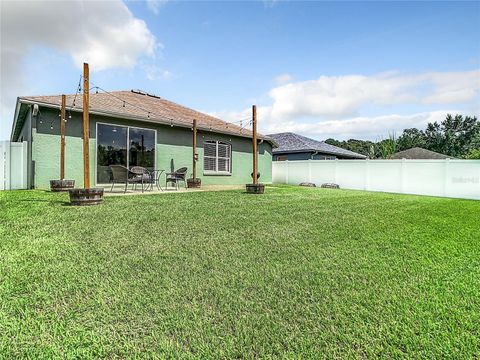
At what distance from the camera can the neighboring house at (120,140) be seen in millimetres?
8625

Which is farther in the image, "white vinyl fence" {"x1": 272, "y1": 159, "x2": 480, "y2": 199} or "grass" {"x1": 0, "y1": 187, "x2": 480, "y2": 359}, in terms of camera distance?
"white vinyl fence" {"x1": 272, "y1": 159, "x2": 480, "y2": 199}

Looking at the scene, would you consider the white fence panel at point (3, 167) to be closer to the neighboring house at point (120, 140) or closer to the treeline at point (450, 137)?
the neighboring house at point (120, 140)

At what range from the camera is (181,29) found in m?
10.6

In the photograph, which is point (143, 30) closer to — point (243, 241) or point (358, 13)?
point (358, 13)

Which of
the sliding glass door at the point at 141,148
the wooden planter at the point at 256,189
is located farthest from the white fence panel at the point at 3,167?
the wooden planter at the point at 256,189

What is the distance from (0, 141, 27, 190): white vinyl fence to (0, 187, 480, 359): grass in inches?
206

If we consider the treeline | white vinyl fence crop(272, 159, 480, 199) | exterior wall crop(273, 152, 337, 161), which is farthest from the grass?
the treeline

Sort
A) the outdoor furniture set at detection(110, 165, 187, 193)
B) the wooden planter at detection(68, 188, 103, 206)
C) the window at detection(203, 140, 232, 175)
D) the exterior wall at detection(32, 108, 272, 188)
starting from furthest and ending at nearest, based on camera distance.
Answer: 1. the window at detection(203, 140, 232, 175)
2. the exterior wall at detection(32, 108, 272, 188)
3. the outdoor furniture set at detection(110, 165, 187, 193)
4. the wooden planter at detection(68, 188, 103, 206)

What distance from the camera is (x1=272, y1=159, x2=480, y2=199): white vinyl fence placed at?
11.6 m

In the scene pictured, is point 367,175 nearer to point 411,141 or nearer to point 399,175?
point 399,175

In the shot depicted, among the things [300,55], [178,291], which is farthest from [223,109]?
[178,291]

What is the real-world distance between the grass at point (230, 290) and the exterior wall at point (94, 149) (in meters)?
4.79

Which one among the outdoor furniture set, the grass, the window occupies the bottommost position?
the grass

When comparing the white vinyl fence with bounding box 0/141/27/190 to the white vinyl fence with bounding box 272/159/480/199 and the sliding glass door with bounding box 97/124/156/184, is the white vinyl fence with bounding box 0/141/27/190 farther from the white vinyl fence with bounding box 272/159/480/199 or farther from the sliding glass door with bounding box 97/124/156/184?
the white vinyl fence with bounding box 272/159/480/199
